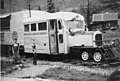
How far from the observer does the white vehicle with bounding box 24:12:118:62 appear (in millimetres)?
10297

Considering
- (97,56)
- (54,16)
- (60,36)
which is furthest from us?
(54,16)

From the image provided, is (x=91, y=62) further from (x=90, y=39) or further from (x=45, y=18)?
(x=45, y=18)

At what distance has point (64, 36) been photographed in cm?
1117

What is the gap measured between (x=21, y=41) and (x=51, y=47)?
280 centimetres

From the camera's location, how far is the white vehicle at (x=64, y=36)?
33.8 feet

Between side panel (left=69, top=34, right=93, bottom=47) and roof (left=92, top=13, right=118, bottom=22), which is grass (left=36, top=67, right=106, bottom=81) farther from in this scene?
side panel (left=69, top=34, right=93, bottom=47)

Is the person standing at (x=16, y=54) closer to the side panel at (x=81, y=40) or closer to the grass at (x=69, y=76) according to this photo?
the side panel at (x=81, y=40)

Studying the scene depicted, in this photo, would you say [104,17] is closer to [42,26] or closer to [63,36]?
[63,36]

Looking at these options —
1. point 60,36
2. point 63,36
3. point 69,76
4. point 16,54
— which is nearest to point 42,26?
point 60,36

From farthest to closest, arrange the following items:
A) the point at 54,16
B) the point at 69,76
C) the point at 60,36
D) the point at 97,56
A: 1. the point at 54,16
2. the point at 60,36
3. the point at 97,56
4. the point at 69,76

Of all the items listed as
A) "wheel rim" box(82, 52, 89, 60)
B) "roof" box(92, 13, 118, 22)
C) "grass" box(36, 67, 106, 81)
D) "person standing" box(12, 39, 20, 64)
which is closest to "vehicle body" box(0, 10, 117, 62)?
"wheel rim" box(82, 52, 89, 60)

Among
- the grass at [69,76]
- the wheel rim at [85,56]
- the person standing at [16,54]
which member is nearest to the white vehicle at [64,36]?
the wheel rim at [85,56]

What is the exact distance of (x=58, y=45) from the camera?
37.1 feet

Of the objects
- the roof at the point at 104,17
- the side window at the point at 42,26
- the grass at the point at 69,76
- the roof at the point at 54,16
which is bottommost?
the grass at the point at 69,76
